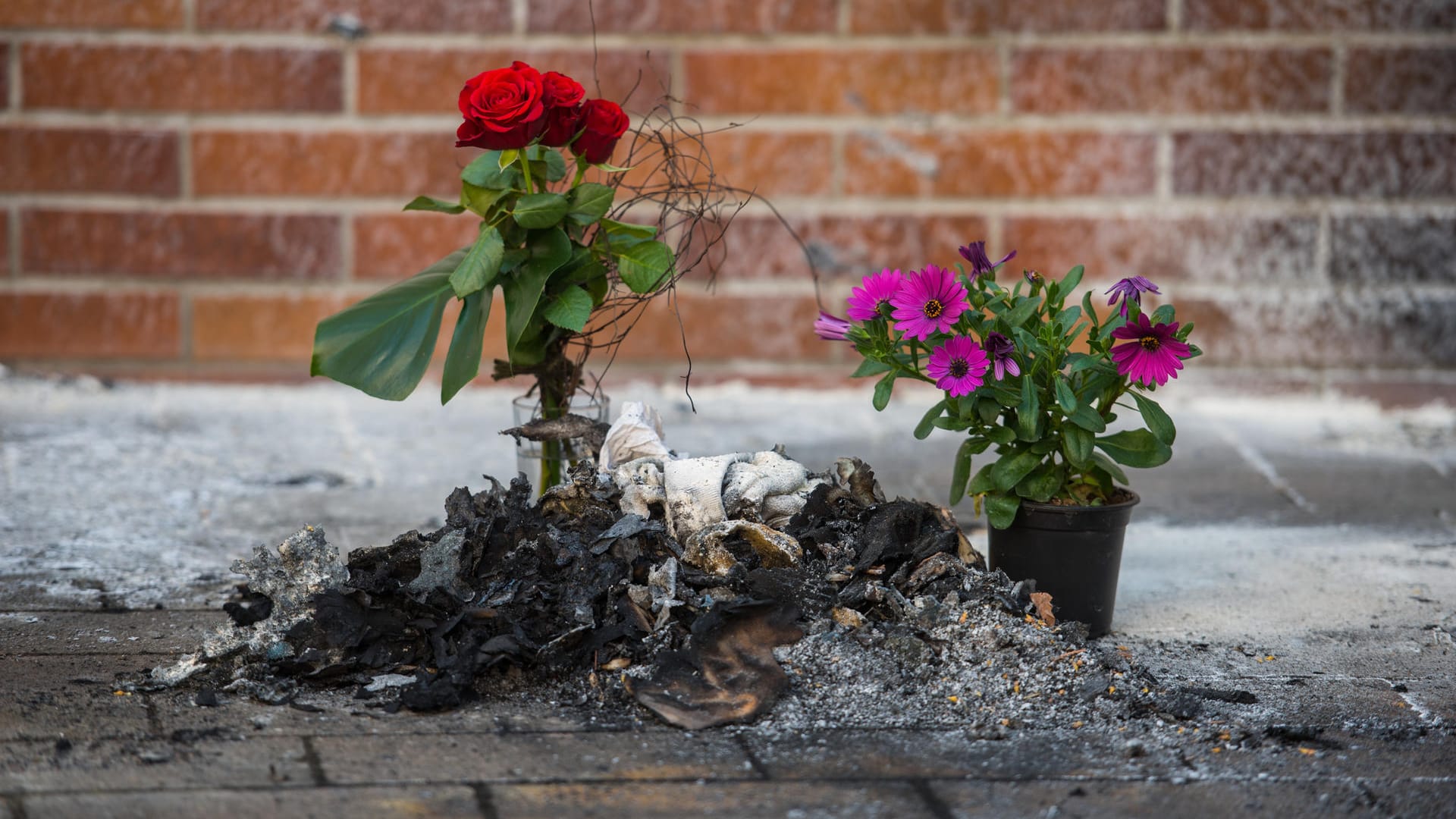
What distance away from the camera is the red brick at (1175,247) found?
462 cm

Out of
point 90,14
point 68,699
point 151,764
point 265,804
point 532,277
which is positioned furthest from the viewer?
point 90,14

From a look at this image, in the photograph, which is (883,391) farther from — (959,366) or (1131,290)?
(1131,290)

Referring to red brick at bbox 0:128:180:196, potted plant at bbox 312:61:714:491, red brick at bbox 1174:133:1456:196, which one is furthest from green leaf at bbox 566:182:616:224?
red brick at bbox 1174:133:1456:196

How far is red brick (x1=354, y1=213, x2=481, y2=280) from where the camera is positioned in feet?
15.1

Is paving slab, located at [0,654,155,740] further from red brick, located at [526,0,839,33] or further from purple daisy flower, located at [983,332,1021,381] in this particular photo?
red brick, located at [526,0,839,33]

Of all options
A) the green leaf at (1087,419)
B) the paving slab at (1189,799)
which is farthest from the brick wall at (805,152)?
the paving slab at (1189,799)

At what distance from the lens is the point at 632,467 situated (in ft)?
8.52

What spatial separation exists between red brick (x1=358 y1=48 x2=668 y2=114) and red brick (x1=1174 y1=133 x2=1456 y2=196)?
171 cm

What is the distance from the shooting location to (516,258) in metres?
2.58

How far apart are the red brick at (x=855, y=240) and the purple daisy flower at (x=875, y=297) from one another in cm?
216

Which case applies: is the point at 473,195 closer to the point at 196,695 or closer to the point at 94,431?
the point at 196,695

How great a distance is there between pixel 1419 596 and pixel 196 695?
2.27 m

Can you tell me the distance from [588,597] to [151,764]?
2.30ft

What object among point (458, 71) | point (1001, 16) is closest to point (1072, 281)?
point (1001, 16)
